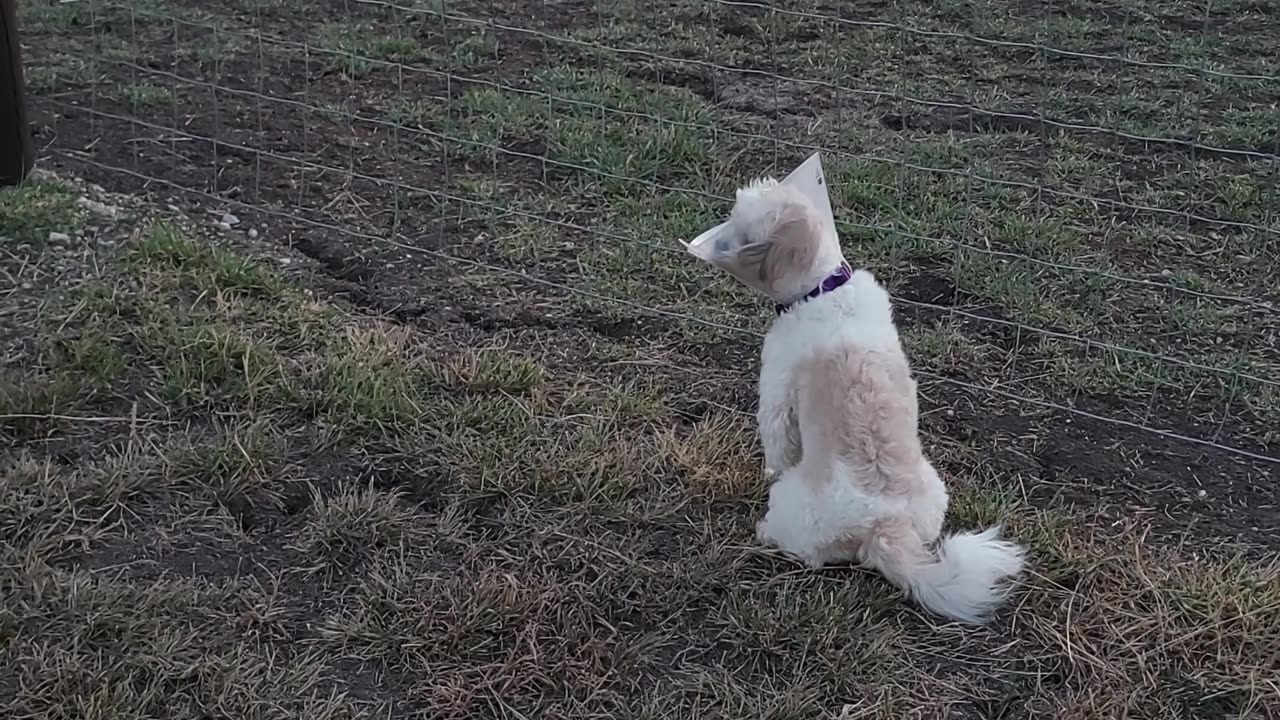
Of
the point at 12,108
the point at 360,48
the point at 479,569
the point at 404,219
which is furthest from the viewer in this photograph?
the point at 360,48

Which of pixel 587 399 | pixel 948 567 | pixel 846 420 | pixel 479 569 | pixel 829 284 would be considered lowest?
pixel 479 569

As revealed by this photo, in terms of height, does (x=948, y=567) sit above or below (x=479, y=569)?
above

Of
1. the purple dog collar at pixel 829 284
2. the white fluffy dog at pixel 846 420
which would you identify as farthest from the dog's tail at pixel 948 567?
the purple dog collar at pixel 829 284

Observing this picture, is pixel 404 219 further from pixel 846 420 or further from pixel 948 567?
pixel 948 567

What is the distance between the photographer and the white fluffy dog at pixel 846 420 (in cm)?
217

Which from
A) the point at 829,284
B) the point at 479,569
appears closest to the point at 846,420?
the point at 829,284

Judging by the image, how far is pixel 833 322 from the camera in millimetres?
2221

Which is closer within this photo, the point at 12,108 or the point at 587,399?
the point at 587,399

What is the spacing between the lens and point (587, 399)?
283 centimetres

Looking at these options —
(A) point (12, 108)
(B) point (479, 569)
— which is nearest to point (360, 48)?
(A) point (12, 108)

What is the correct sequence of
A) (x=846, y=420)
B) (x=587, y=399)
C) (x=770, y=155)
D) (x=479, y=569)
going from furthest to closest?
(x=770, y=155) < (x=587, y=399) < (x=479, y=569) < (x=846, y=420)

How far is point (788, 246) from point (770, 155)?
A: 189 centimetres

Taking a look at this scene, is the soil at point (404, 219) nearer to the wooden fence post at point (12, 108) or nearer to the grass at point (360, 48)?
the grass at point (360, 48)

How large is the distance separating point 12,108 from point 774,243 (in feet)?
7.92
